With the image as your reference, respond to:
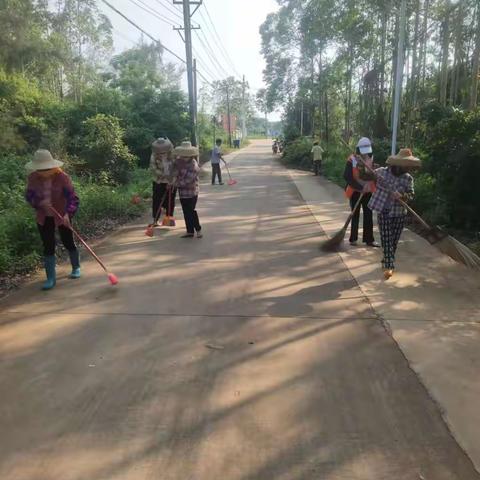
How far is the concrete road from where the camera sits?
108 inches

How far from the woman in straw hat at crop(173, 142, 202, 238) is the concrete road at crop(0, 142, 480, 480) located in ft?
7.36

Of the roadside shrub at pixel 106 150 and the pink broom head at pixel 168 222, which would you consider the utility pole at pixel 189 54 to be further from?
the pink broom head at pixel 168 222

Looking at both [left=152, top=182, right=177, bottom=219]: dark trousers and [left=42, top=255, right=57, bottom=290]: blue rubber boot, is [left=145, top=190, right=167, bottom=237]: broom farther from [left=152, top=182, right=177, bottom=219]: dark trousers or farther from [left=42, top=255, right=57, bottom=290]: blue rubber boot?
[left=42, top=255, right=57, bottom=290]: blue rubber boot

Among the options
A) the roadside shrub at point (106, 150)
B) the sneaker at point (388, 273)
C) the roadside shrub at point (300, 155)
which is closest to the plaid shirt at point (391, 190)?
the sneaker at point (388, 273)

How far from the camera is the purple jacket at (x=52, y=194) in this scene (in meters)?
5.61

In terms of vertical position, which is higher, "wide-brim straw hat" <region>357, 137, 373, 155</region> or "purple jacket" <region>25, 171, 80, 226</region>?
"wide-brim straw hat" <region>357, 137, 373, 155</region>

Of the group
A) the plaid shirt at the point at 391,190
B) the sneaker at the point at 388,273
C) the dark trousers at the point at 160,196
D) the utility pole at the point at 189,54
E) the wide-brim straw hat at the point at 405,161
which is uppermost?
the utility pole at the point at 189,54

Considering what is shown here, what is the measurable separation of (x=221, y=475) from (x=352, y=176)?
5.52m

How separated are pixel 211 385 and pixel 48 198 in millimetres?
3166

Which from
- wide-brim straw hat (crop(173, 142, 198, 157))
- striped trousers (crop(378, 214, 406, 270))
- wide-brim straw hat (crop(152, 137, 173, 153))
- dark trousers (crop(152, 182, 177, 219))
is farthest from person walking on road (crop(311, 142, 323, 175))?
striped trousers (crop(378, 214, 406, 270))

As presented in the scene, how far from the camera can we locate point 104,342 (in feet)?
14.0

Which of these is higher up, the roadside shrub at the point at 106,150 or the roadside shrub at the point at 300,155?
the roadside shrub at the point at 106,150

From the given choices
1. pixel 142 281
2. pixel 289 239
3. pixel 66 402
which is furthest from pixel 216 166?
pixel 66 402

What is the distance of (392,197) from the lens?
A: 5.94 metres
